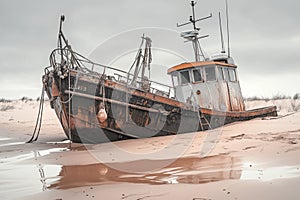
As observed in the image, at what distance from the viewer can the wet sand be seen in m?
3.42

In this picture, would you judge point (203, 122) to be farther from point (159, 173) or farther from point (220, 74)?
point (159, 173)

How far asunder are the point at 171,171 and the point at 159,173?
200 mm

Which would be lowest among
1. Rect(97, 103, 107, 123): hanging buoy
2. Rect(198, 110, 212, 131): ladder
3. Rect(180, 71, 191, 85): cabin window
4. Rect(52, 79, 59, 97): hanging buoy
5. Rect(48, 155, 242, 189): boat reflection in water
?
Rect(48, 155, 242, 189): boat reflection in water

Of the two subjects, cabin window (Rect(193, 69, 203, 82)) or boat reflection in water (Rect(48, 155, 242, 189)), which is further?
cabin window (Rect(193, 69, 203, 82))

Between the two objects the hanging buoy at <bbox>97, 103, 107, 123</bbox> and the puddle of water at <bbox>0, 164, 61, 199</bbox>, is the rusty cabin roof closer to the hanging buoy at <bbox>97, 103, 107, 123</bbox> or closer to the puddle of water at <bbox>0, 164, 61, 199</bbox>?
the hanging buoy at <bbox>97, 103, 107, 123</bbox>

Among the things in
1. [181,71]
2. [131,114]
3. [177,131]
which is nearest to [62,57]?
[131,114]

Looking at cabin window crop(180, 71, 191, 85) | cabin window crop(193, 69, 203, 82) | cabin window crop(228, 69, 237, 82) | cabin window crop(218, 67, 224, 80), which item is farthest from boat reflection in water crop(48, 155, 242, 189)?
cabin window crop(228, 69, 237, 82)

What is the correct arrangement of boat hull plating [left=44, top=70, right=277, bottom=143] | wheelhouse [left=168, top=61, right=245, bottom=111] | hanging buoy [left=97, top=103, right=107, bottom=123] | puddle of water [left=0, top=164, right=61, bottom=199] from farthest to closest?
wheelhouse [left=168, top=61, right=245, bottom=111], boat hull plating [left=44, top=70, right=277, bottom=143], hanging buoy [left=97, top=103, right=107, bottom=123], puddle of water [left=0, top=164, right=61, bottom=199]

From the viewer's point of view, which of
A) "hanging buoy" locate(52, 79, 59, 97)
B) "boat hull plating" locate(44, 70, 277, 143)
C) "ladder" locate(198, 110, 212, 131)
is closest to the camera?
"boat hull plating" locate(44, 70, 277, 143)

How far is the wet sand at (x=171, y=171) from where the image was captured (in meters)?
3.42

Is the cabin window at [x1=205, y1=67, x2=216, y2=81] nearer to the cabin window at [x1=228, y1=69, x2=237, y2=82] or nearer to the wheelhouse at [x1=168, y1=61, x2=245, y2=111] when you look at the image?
the wheelhouse at [x1=168, y1=61, x2=245, y2=111]

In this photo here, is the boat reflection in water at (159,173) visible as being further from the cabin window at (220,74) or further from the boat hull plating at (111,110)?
the cabin window at (220,74)

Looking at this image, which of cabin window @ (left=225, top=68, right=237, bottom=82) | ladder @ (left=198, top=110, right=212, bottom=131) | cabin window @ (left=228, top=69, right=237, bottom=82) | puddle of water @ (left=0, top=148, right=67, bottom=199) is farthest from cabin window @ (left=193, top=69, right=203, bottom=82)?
puddle of water @ (left=0, top=148, right=67, bottom=199)

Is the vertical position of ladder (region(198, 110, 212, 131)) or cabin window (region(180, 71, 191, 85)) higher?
cabin window (region(180, 71, 191, 85))
